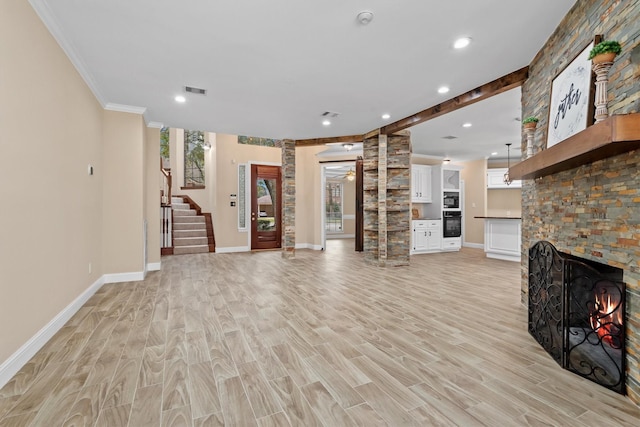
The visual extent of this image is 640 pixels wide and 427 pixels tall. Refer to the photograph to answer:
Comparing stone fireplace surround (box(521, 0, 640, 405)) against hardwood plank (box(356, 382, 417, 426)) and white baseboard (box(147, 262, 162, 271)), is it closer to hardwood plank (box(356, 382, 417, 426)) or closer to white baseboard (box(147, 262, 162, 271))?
hardwood plank (box(356, 382, 417, 426))

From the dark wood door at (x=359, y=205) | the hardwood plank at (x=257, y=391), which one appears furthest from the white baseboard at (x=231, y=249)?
the hardwood plank at (x=257, y=391)

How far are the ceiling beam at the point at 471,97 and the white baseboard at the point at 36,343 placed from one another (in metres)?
5.28

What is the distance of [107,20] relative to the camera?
2.51 metres

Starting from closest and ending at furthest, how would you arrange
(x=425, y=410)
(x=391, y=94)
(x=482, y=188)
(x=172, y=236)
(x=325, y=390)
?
(x=425, y=410) → (x=325, y=390) → (x=391, y=94) → (x=172, y=236) → (x=482, y=188)

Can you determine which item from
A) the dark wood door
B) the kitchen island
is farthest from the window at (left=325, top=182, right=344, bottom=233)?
the kitchen island

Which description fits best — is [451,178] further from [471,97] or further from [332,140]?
[471,97]

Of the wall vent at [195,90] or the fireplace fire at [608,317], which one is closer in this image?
the fireplace fire at [608,317]

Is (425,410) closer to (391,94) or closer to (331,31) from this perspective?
(331,31)

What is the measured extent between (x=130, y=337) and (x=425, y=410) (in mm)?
2517

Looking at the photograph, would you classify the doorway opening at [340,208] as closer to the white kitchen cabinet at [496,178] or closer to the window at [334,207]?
the window at [334,207]

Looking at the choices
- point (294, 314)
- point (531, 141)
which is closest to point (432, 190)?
point (531, 141)

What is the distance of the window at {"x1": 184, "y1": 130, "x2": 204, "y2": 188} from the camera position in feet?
37.0

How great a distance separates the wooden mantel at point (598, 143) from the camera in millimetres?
1408

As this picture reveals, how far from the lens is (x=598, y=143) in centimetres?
152
